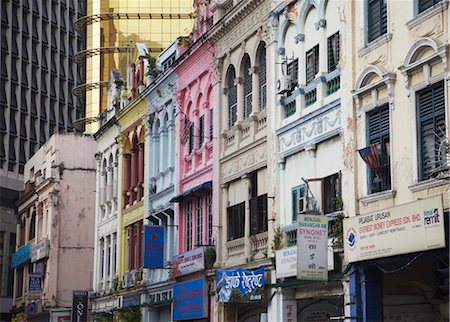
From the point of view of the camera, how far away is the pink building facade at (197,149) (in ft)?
109

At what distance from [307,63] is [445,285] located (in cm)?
770

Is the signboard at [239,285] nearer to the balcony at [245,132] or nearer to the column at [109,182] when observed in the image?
the balcony at [245,132]

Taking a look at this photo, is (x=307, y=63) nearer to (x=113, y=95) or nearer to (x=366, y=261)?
(x=366, y=261)

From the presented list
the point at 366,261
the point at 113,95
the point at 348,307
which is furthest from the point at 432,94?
the point at 113,95

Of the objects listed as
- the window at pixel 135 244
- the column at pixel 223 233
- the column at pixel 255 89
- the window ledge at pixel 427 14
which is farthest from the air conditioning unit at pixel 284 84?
the window at pixel 135 244

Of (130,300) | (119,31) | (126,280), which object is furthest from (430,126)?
(119,31)

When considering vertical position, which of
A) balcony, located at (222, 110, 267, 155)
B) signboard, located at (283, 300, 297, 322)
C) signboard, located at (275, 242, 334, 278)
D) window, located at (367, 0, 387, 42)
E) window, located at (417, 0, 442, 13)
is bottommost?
signboard, located at (283, 300, 297, 322)

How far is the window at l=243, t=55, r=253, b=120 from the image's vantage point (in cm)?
3096

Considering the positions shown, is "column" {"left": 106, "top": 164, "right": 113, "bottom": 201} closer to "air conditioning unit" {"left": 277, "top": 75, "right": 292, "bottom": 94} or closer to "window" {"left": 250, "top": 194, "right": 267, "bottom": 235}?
"window" {"left": 250, "top": 194, "right": 267, "bottom": 235}

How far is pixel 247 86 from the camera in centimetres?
3127

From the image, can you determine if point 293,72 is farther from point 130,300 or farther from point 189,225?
point 130,300

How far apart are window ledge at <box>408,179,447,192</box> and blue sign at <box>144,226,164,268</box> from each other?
17048 millimetres

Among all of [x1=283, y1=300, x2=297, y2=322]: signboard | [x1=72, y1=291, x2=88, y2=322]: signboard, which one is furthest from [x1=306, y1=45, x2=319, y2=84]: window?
[x1=72, y1=291, x2=88, y2=322]: signboard

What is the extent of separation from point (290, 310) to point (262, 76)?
7048 mm
